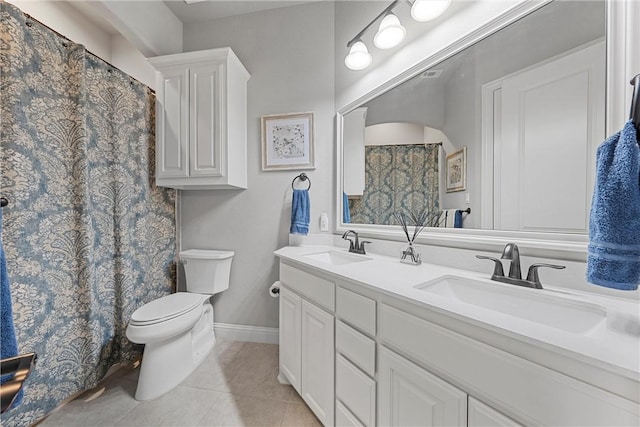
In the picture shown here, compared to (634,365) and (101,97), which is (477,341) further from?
(101,97)

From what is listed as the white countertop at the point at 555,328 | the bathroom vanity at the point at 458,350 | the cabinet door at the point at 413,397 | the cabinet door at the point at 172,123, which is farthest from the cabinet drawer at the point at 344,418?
the cabinet door at the point at 172,123

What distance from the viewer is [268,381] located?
4.91 ft

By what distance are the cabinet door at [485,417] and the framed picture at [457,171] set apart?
32.7 inches

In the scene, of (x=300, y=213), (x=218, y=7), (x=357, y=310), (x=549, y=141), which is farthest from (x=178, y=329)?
(x=218, y=7)

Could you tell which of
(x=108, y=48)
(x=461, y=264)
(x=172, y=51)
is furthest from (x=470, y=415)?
(x=108, y=48)

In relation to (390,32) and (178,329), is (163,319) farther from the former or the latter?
(390,32)

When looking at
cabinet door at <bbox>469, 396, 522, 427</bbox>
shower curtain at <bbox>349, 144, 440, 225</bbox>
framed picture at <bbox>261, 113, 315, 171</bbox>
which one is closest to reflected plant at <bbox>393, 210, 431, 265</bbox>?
shower curtain at <bbox>349, 144, 440, 225</bbox>

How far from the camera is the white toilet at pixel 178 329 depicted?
4.44ft

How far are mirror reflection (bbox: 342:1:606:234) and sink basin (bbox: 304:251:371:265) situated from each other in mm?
333

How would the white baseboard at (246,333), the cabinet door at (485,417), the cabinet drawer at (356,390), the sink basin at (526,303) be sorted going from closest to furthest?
the cabinet door at (485,417) < the sink basin at (526,303) < the cabinet drawer at (356,390) < the white baseboard at (246,333)

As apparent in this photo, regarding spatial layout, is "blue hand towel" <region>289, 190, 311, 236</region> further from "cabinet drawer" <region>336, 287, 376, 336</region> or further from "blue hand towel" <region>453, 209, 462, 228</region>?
"blue hand towel" <region>453, 209, 462, 228</region>

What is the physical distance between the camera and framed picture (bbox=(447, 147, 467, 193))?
3.49ft

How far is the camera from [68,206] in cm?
125

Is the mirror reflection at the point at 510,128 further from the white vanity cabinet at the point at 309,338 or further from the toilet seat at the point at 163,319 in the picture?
the toilet seat at the point at 163,319
